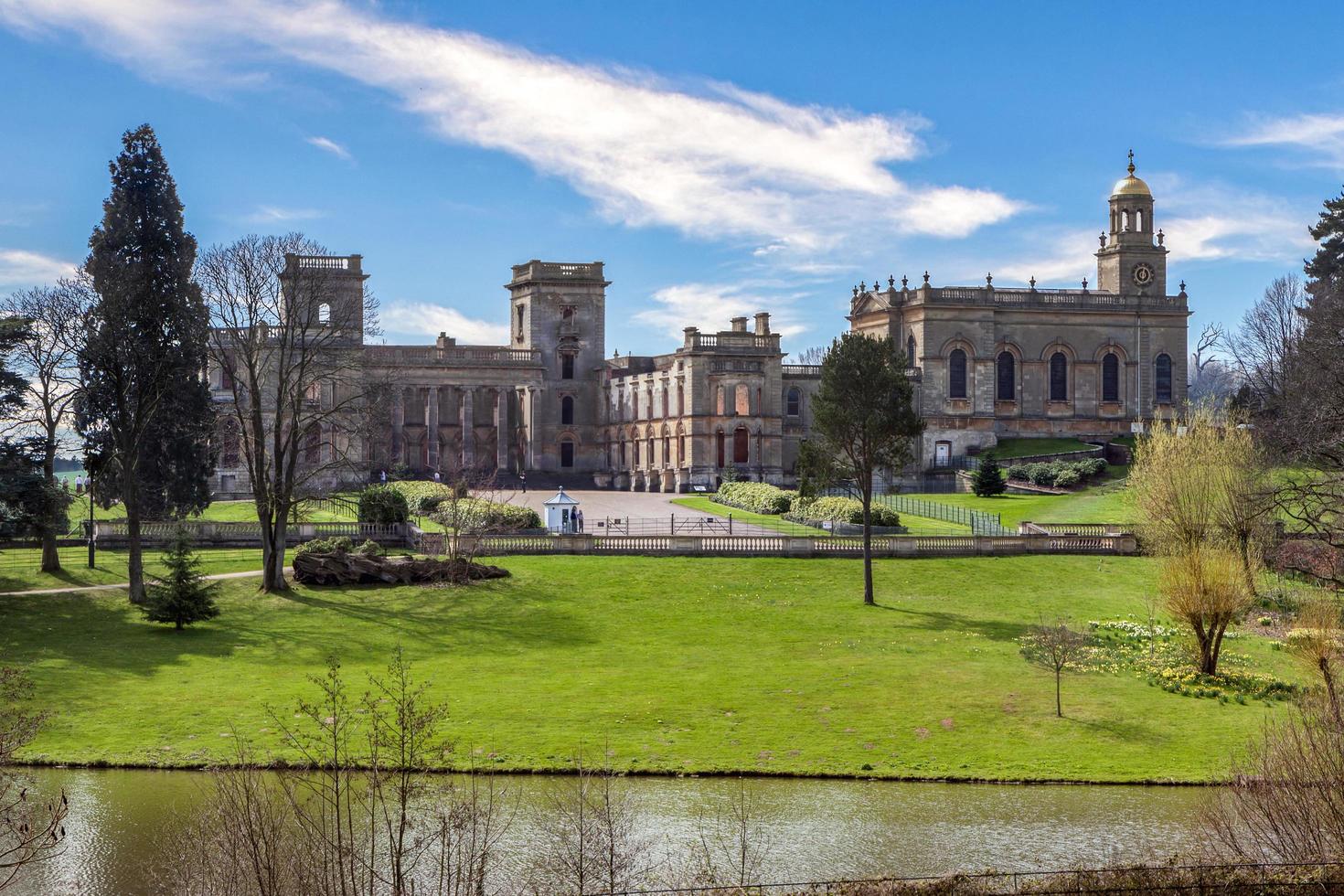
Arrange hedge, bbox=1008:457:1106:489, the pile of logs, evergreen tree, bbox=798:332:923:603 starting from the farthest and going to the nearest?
hedge, bbox=1008:457:1106:489 < evergreen tree, bbox=798:332:923:603 < the pile of logs

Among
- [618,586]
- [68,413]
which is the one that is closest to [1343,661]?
[618,586]

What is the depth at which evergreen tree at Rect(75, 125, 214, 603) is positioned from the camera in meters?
41.6

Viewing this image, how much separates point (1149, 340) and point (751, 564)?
166 feet

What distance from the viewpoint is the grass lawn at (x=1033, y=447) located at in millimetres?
80000

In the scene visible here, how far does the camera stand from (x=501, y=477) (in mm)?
85500

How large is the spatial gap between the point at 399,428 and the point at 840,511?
41315mm

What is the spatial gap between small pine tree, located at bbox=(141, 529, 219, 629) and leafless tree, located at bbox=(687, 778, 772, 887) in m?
18.2

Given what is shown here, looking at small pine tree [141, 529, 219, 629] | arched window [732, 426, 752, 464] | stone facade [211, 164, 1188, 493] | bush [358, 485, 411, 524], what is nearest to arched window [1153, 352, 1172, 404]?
stone facade [211, 164, 1188, 493]

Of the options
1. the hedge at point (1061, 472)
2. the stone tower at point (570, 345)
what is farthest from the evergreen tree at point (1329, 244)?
the stone tower at point (570, 345)

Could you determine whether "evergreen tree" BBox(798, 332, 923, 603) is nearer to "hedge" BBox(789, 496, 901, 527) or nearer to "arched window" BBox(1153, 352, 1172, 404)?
"hedge" BBox(789, 496, 901, 527)

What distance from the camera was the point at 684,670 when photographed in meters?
32.1

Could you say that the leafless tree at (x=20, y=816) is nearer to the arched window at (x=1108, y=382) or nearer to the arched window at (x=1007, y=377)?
the arched window at (x=1007, y=377)

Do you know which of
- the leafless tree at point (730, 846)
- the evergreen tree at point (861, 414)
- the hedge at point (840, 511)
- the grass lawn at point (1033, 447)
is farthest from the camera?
the grass lawn at point (1033, 447)

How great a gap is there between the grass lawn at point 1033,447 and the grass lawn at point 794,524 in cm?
2097
